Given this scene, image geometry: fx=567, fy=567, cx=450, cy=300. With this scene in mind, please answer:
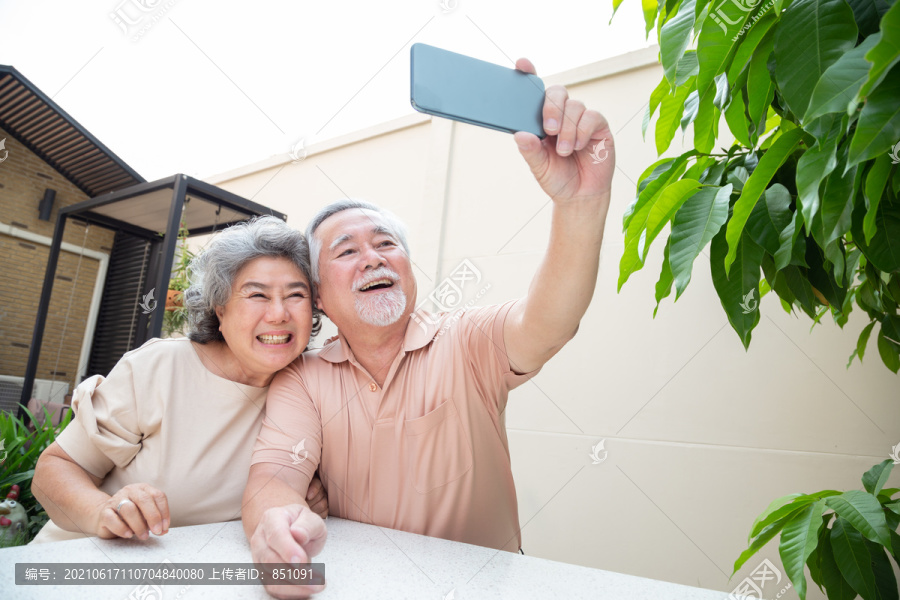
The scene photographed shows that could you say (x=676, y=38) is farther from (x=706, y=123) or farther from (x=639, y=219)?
(x=639, y=219)

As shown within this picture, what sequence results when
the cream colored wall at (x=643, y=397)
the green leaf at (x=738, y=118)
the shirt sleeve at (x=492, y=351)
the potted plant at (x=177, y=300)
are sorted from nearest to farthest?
the green leaf at (x=738, y=118) → the shirt sleeve at (x=492, y=351) → the cream colored wall at (x=643, y=397) → the potted plant at (x=177, y=300)

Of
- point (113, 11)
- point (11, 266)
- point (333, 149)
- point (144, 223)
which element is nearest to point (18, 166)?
point (11, 266)

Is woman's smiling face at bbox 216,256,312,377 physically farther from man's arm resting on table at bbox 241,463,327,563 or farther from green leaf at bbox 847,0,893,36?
green leaf at bbox 847,0,893,36

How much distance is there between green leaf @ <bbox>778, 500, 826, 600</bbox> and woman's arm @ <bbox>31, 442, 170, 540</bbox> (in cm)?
100

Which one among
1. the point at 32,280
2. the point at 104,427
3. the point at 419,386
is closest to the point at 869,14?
the point at 419,386

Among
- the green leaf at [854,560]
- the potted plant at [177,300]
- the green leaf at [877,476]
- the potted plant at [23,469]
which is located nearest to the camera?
the green leaf at [854,560]

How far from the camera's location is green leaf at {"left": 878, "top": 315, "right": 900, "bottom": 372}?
1.21 m

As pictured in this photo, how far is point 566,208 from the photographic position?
3.88 feet

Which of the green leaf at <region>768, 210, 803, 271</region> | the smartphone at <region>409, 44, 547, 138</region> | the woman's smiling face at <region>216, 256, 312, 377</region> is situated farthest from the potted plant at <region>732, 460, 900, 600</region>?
the woman's smiling face at <region>216, 256, 312, 377</region>

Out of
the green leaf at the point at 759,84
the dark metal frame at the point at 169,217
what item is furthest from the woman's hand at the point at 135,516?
the dark metal frame at the point at 169,217

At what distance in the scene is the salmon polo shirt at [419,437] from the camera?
1.40 meters

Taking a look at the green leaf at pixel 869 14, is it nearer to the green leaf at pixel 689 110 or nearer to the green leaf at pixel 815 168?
the green leaf at pixel 815 168

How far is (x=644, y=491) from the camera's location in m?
2.95

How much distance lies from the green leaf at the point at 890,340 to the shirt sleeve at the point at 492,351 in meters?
0.77
